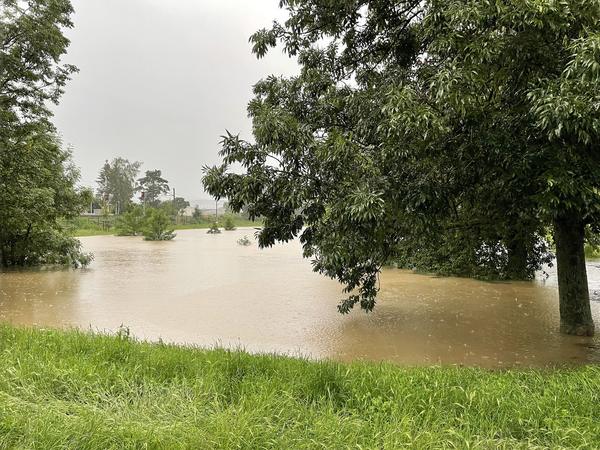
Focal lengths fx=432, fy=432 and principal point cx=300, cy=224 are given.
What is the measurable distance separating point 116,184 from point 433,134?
5157cm

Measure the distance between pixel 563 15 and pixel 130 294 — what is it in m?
7.97

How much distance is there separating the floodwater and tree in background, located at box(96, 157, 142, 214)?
1581 inches

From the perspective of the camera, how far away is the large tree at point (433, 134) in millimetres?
3178

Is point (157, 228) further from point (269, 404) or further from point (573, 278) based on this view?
point (269, 404)

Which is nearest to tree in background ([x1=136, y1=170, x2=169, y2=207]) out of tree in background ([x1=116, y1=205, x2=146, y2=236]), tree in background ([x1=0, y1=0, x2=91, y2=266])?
tree in background ([x1=116, y1=205, x2=146, y2=236])

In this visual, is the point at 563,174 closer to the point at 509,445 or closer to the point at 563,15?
the point at 563,15

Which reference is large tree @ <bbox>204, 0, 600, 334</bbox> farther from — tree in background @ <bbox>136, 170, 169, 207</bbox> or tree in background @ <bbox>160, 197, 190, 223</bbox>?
tree in background @ <bbox>136, 170, 169, 207</bbox>

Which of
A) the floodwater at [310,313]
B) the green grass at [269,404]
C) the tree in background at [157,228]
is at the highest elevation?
the tree in background at [157,228]

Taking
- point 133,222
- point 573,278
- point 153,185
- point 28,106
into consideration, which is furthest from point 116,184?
point 573,278

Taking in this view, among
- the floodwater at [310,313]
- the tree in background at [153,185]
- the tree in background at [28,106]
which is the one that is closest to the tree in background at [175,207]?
the tree in background at [153,185]

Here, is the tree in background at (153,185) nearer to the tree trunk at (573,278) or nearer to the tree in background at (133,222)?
the tree in background at (133,222)

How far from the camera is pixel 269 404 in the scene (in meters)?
2.53

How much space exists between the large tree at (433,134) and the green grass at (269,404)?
125cm

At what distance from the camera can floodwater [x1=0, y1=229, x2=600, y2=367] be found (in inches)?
204
